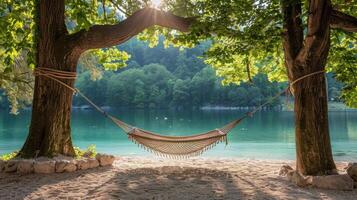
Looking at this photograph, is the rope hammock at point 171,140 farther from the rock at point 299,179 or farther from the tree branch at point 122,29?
the rock at point 299,179

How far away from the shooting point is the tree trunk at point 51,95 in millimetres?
4145

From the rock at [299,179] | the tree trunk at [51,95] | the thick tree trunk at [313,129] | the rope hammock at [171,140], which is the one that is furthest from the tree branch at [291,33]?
the tree trunk at [51,95]

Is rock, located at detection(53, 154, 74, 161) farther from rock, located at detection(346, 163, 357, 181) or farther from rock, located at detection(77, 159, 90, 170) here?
rock, located at detection(346, 163, 357, 181)

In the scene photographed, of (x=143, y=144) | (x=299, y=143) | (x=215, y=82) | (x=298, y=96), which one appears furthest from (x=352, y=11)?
(x=215, y=82)

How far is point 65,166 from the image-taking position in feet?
12.8

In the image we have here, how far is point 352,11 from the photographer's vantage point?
4.72m

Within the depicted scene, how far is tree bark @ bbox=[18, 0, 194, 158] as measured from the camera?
13.6 ft

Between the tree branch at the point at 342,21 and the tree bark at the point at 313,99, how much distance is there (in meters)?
0.18

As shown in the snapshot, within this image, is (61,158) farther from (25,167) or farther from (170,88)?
(170,88)

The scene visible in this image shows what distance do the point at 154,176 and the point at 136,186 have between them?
1.59ft

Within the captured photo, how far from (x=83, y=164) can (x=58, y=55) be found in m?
Answer: 1.31

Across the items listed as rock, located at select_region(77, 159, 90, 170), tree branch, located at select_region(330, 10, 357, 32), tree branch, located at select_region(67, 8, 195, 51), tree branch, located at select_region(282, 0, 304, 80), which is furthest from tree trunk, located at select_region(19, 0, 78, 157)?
tree branch, located at select_region(330, 10, 357, 32)

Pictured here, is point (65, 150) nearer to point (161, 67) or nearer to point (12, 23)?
point (12, 23)

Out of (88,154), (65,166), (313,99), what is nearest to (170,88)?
(88,154)
